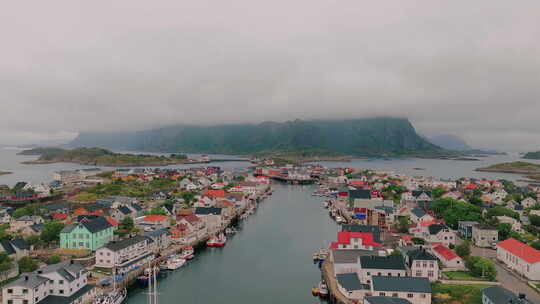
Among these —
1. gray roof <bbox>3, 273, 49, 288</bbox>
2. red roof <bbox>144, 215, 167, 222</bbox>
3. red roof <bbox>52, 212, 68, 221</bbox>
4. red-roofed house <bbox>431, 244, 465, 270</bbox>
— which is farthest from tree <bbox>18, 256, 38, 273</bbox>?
red-roofed house <bbox>431, 244, 465, 270</bbox>

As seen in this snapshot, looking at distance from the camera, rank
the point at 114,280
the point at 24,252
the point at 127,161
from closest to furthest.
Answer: the point at 114,280 → the point at 24,252 → the point at 127,161

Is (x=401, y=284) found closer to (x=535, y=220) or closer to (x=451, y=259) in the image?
(x=451, y=259)

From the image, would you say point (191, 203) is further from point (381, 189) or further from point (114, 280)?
point (381, 189)

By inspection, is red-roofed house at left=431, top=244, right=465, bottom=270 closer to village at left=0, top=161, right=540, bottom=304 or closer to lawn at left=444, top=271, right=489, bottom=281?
village at left=0, top=161, right=540, bottom=304

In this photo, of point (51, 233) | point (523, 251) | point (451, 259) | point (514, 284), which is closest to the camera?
point (514, 284)

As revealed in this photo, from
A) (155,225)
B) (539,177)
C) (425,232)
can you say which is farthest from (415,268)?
(539,177)

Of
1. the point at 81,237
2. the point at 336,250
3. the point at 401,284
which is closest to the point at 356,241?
the point at 336,250
